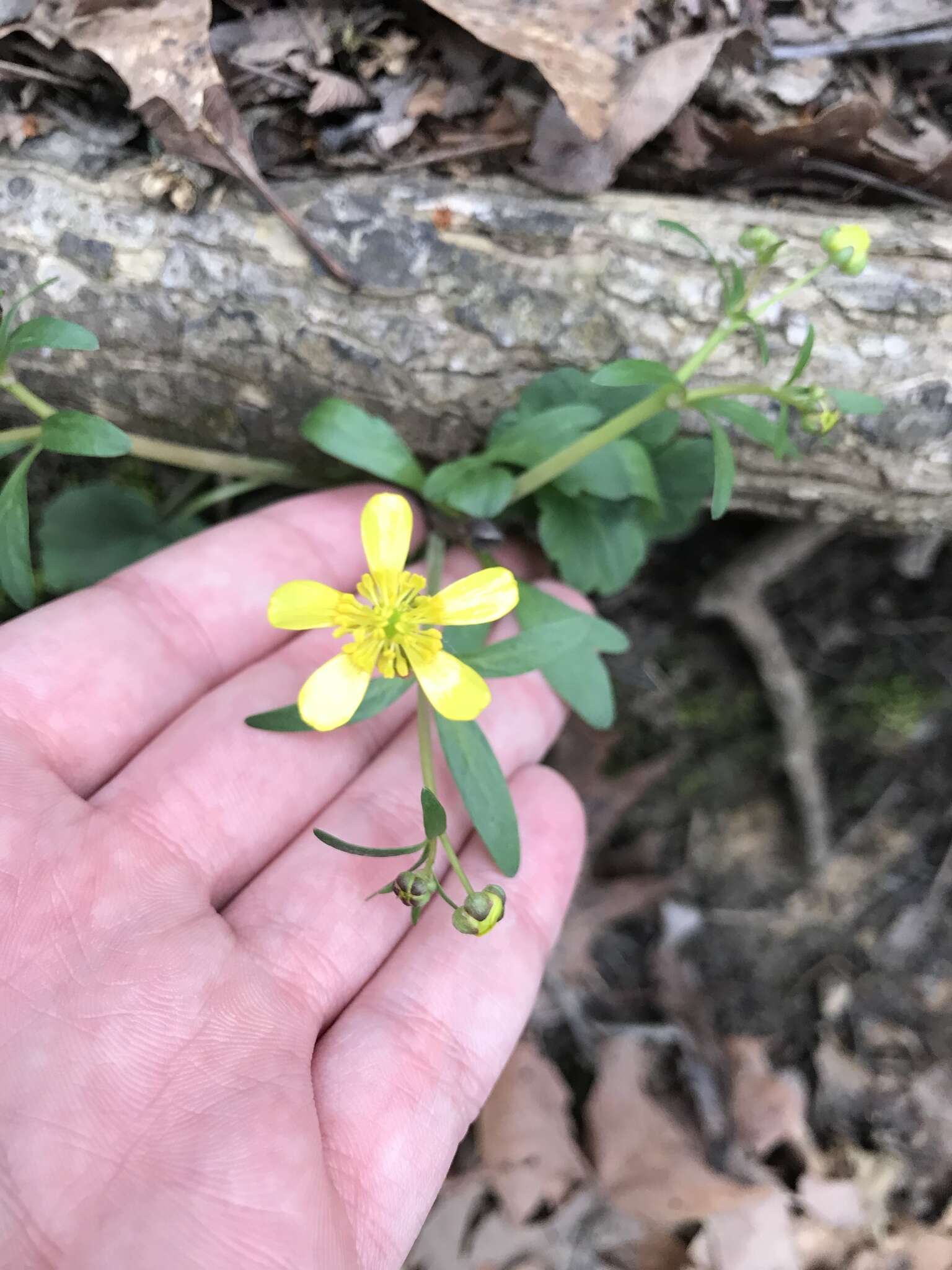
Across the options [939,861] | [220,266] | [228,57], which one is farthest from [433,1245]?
[228,57]

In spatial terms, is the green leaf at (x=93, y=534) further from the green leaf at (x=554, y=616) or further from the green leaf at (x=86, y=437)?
the green leaf at (x=554, y=616)

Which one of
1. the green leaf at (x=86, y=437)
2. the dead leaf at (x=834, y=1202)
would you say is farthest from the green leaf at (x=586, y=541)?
the dead leaf at (x=834, y=1202)

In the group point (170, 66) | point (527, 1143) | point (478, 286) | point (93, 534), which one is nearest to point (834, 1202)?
point (527, 1143)

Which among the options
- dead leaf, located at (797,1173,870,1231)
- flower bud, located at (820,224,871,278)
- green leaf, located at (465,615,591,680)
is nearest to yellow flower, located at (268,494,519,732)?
green leaf, located at (465,615,591,680)

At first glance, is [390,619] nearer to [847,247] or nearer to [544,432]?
[544,432]

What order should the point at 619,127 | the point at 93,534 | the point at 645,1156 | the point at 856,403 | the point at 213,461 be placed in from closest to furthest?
the point at 856,403 < the point at 619,127 < the point at 213,461 < the point at 93,534 < the point at 645,1156

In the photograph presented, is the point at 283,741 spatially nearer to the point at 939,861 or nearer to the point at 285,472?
the point at 285,472
